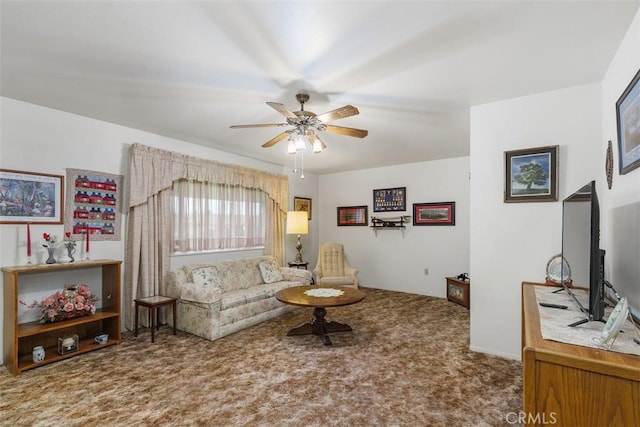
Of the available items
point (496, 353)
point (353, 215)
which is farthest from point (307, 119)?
point (353, 215)

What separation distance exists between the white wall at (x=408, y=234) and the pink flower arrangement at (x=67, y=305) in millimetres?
4579

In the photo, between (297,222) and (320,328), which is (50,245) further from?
(297,222)

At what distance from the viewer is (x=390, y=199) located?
6.04 meters

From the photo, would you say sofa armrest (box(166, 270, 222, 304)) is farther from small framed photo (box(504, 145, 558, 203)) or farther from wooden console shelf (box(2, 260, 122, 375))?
small framed photo (box(504, 145, 558, 203))

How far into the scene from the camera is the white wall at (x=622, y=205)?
170cm

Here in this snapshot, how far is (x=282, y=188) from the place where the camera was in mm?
5789

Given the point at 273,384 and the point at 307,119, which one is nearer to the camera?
the point at 273,384

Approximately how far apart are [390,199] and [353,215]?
89 cm

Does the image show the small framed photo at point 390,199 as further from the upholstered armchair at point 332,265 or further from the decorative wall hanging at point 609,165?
the decorative wall hanging at point 609,165

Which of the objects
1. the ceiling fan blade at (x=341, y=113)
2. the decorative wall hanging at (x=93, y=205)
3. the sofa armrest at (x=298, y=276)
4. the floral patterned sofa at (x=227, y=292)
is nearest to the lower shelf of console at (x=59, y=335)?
the floral patterned sofa at (x=227, y=292)

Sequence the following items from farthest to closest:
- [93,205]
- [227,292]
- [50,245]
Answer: [227,292]
[93,205]
[50,245]

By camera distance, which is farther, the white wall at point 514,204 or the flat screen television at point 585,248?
the white wall at point 514,204

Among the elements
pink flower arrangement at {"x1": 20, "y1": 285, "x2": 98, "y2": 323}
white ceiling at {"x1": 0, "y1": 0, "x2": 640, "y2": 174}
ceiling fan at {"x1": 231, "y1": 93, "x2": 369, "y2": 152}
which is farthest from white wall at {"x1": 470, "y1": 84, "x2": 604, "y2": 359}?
pink flower arrangement at {"x1": 20, "y1": 285, "x2": 98, "y2": 323}

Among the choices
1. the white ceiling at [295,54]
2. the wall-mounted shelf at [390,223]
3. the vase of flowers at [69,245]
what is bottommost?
the vase of flowers at [69,245]
